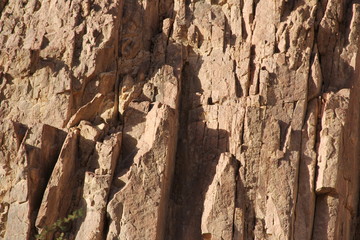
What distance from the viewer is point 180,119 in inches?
1056

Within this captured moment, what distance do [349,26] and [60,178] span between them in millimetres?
8848

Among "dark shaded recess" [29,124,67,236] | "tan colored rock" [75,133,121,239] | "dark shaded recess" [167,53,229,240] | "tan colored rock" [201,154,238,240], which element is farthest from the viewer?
"dark shaded recess" [167,53,229,240]

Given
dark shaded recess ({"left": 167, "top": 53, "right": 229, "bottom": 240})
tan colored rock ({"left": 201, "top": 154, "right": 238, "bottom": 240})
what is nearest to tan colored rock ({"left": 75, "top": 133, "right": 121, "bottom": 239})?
dark shaded recess ({"left": 167, "top": 53, "right": 229, "bottom": 240})

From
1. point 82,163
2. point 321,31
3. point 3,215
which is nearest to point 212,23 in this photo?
point 321,31

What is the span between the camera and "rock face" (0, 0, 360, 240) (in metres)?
24.9

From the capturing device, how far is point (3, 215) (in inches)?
975

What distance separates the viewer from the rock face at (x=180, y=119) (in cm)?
2494

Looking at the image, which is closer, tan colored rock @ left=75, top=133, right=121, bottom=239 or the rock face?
tan colored rock @ left=75, top=133, right=121, bottom=239

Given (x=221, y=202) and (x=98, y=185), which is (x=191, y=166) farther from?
(x=98, y=185)

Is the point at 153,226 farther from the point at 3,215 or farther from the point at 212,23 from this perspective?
the point at 212,23

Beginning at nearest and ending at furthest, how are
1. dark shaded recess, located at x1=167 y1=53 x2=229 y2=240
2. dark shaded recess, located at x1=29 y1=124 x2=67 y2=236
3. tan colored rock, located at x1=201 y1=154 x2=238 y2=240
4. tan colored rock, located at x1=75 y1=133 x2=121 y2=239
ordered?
tan colored rock, located at x1=75 y1=133 x2=121 y2=239, dark shaded recess, located at x1=29 y1=124 x2=67 y2=236, tan colored rock, located at x1=201 y1=154 x2=238 y2=240, dark shaded recess, located at x1=167 y1=53 x2=229 y2=240

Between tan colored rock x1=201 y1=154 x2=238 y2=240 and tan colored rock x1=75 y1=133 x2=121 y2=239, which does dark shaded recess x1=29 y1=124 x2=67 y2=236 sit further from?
tan colored rock x1=201 y1=154 x2=238 y2=240

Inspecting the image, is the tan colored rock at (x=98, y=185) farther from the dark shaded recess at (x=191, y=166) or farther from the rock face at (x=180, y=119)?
the dark shaded recess at (x=191, y=166)

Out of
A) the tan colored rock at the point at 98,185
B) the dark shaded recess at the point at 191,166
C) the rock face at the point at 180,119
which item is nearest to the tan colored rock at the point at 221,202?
the rock face at the point at 180,119
